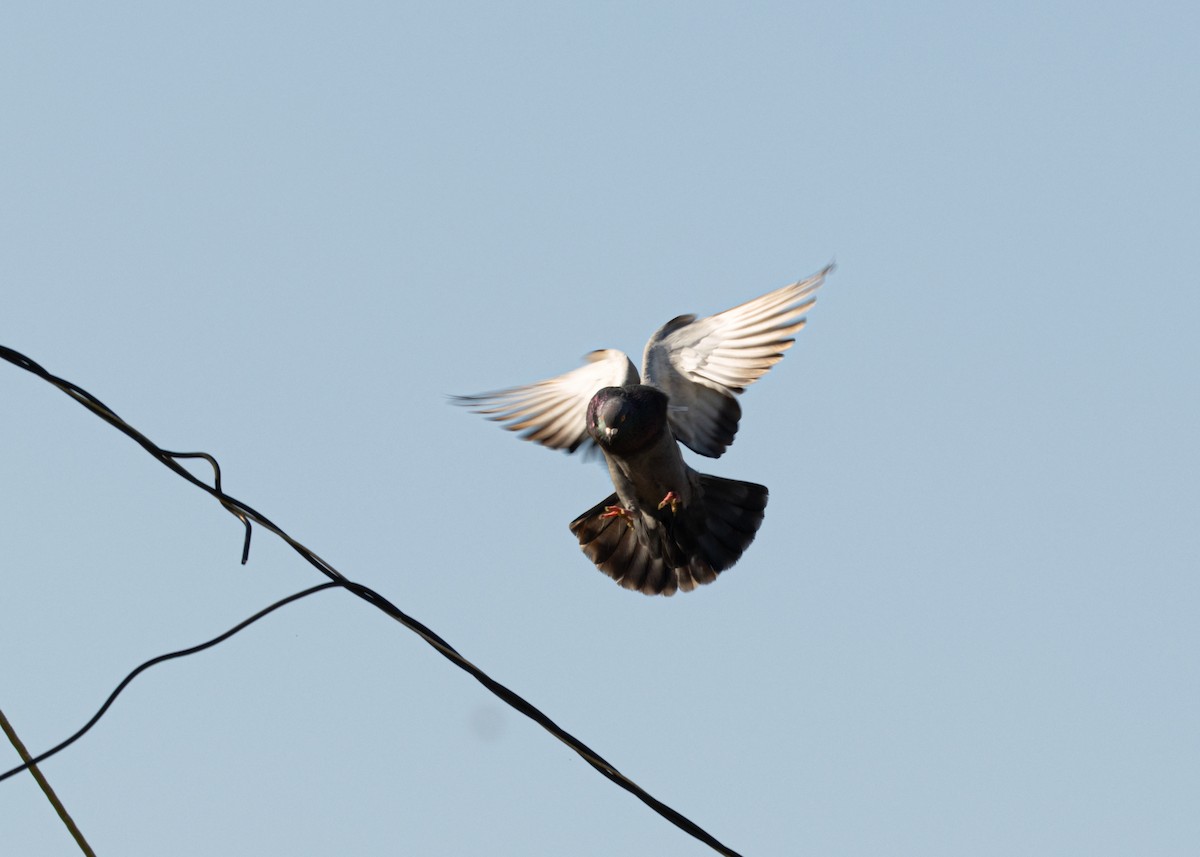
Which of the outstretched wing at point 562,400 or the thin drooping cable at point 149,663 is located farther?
the outstretched wing at point 562,400

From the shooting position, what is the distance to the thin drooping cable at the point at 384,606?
171 inches

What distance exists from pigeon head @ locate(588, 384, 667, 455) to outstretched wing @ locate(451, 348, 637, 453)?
74 cm

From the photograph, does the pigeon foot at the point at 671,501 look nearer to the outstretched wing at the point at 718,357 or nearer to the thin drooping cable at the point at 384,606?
the outstretched wing at the point at 718,357

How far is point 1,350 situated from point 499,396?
6.03 m

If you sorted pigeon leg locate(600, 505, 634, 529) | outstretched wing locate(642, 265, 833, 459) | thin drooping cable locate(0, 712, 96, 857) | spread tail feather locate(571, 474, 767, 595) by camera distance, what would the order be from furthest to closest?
pigeon leg locate(600, 505, 634, 529) → spread tail feather locate(571, 474, 767, 595) → outstretched wing locate(642, 265, 833, 459) → thin drooping cable locate(0, 712, 96, 857)

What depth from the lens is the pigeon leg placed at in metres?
9.77

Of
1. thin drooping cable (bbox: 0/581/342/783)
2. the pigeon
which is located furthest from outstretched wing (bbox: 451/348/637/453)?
thin drooping cable (bbox: 0/581/342/783)

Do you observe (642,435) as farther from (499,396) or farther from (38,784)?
(38,784)

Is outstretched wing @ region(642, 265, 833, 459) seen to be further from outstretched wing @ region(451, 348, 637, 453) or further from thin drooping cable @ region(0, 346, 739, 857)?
thin drooping cable @ region(0, 346, 739, 857)

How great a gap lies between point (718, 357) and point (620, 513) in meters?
1.13

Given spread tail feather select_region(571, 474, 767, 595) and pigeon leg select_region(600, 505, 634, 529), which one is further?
pigeon leg select_region(600, 505, 634, 529)

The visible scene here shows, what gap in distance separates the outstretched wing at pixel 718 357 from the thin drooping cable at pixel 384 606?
16.2 ft

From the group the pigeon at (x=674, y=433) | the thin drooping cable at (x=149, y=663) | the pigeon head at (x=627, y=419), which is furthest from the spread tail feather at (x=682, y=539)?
the thin drooping cable at (x=149, y=663)

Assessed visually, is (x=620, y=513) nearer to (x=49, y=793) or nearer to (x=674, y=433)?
(x=674, y=433)
